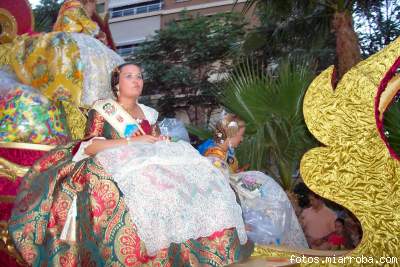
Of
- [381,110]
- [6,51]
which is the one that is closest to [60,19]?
[6,51]

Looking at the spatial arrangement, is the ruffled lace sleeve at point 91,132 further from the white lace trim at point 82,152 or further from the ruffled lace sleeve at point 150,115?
the ruffled lace sleeve at point 150,115

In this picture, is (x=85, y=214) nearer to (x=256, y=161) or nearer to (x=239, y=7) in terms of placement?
(x=256, y=161)

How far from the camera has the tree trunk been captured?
6.52 m

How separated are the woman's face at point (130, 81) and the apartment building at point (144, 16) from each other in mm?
18019

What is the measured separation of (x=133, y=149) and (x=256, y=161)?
2307mm

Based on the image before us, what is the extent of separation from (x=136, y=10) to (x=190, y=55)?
30.8 ft

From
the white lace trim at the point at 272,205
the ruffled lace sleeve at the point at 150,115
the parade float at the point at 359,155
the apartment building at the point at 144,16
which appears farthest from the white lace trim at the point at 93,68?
the apartment building at the point at 144,16

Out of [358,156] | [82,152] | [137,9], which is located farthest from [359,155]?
[137,9]

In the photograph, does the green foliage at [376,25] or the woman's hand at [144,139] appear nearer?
the woman's hand at [144,139]

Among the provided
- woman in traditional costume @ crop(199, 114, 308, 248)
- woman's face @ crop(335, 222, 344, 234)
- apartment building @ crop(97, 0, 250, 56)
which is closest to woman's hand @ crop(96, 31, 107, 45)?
woman in traditional costume @ crop(199, 114, 308, 248)

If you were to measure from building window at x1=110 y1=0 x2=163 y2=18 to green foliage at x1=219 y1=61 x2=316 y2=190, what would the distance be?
61.5 ft

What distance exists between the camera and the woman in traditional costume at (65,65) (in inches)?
153

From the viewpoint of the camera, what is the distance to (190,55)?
1563 centimetres

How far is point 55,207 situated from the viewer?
2832 millimetres
